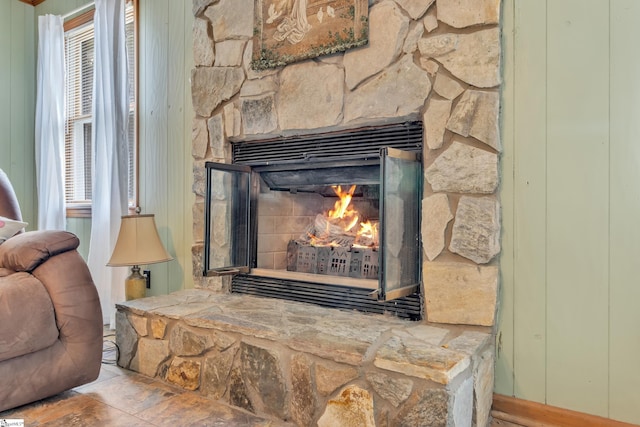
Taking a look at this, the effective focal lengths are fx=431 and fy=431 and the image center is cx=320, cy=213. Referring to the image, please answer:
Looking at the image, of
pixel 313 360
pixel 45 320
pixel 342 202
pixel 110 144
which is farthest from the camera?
pixel 110 144

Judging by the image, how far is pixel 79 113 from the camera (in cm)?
371

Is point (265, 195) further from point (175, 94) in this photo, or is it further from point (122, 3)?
point (122, 3)

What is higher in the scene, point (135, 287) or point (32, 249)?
point (32, 249)

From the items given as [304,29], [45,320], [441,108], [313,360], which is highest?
[304,29]

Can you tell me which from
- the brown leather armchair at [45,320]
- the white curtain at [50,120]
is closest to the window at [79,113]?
the white curtain at [50,120]

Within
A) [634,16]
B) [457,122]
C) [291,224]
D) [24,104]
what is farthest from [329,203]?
[24,104]

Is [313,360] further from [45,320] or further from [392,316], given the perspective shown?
[45,320]

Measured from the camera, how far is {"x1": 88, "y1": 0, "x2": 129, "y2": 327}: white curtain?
10.0 ft

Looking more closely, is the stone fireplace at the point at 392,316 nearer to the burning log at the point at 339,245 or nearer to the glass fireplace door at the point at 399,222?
the glass fireplace door at the point at 399,222

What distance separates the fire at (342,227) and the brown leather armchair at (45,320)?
1231mm

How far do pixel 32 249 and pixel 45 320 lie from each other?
1.07 feet

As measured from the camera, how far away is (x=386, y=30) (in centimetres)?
200

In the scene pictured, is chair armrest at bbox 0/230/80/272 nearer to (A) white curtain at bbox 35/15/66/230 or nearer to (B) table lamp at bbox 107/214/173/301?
(B) table lamp at bbox 107/214/173/301

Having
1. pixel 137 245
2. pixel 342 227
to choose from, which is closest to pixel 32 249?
pixel 137 245
